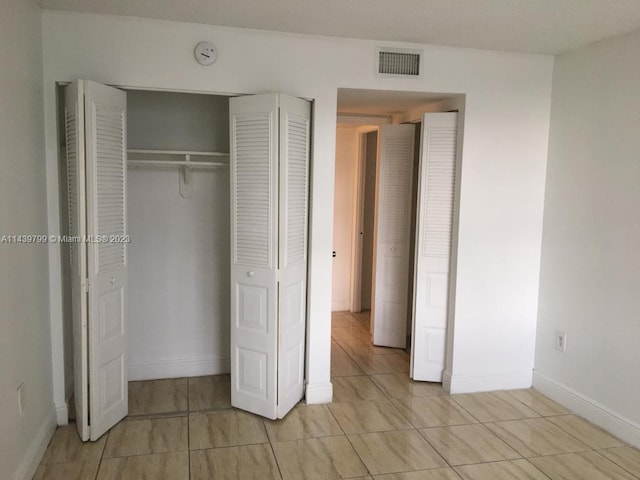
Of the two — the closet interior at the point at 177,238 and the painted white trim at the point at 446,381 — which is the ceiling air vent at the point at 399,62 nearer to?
the closet interior at the point at 177,238

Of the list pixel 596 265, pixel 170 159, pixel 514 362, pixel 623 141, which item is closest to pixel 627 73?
pixel 623 141

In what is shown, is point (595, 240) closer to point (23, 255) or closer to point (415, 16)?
point (415, 16)

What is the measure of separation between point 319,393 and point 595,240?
2164mm

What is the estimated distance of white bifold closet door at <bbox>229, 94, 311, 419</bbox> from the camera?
3.18 metres

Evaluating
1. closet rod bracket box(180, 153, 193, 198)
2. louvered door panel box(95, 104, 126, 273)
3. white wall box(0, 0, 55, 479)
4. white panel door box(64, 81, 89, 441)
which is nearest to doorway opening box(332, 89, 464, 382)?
closet rod bracket box(180, 153, 193, 198)

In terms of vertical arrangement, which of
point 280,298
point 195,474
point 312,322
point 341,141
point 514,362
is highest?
point 341,141

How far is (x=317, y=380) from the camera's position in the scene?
3672 mm

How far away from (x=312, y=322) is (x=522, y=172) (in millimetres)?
1930

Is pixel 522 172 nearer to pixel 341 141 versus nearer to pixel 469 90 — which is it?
pixel 469 90

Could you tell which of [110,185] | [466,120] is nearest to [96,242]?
[110,185]

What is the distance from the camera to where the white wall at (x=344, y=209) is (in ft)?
19.9

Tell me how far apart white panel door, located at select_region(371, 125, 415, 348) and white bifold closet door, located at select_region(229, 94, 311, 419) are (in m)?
1.41

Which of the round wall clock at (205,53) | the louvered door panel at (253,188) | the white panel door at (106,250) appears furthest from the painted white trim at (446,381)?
the round wall clock at (205,53)

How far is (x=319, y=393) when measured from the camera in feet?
12.1
